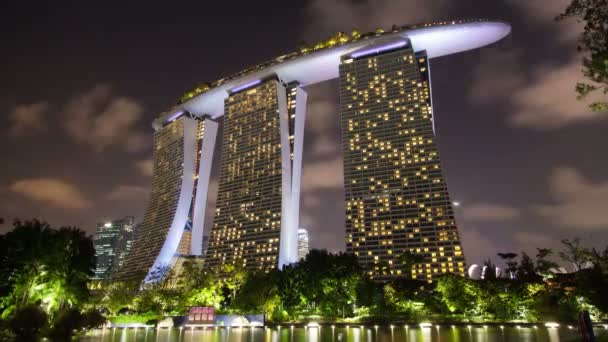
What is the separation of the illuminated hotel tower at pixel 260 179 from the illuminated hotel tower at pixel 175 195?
18522 mm

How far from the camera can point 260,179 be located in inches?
5979

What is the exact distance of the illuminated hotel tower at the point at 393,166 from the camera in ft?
433

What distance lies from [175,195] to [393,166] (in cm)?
8261

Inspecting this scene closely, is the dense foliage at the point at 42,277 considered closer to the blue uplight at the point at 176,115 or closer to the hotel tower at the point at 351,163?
the hotel tower at the point at 351,163

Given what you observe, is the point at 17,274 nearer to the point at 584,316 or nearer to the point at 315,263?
the point at 584,316

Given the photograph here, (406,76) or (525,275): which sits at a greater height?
(406,76)

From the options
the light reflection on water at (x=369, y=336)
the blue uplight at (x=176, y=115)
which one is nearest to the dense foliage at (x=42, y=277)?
the light reflection on water at (x=369, y=336)


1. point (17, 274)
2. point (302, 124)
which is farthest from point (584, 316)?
point (302, 124)

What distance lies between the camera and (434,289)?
3383 inches

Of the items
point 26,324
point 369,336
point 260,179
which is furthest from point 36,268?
point 260,179

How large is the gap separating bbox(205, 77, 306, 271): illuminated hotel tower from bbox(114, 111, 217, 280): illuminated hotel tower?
60.8 feet

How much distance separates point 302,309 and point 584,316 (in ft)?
227

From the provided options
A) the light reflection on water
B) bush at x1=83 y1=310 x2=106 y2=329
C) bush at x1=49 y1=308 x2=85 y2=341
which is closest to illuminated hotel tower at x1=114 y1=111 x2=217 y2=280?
the light reflection on water

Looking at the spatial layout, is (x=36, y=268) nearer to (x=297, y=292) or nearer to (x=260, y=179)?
(x=297, y=292)
